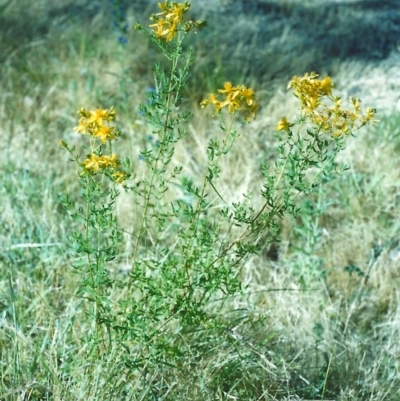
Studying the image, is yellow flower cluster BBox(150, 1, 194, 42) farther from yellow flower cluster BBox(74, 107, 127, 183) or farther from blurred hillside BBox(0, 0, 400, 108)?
blurred hillside BBox(0, 0, 400, 108)

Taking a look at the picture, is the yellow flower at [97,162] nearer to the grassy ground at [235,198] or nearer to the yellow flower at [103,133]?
the yellow flower at [103,133]

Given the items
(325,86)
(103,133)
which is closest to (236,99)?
(325,86)

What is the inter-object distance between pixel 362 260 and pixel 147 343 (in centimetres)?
117

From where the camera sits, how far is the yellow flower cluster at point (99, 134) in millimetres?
1418

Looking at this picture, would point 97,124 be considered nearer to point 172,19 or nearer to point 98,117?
point 98,117

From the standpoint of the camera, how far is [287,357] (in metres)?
1.96

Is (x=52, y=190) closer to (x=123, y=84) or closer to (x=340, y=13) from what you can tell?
(x=123, y=84)

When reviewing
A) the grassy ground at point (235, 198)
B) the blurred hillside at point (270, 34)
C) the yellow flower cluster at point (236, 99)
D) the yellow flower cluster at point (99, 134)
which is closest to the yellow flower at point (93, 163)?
the yellow flower cluster at point (99, 134)

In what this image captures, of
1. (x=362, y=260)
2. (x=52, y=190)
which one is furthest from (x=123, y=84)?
(x=362, y=260)

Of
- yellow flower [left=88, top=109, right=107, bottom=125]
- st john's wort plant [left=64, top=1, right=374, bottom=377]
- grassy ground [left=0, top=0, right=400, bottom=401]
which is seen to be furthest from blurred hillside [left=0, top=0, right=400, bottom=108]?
yellow flower [left=88, top=109, right=107, bottom=125]

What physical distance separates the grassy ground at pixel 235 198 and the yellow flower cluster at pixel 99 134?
0.47 metres

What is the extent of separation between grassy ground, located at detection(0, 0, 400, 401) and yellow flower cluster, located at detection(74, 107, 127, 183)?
47 centimetres

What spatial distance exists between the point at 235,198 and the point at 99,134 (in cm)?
127

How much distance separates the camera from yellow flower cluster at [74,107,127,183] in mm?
1418
